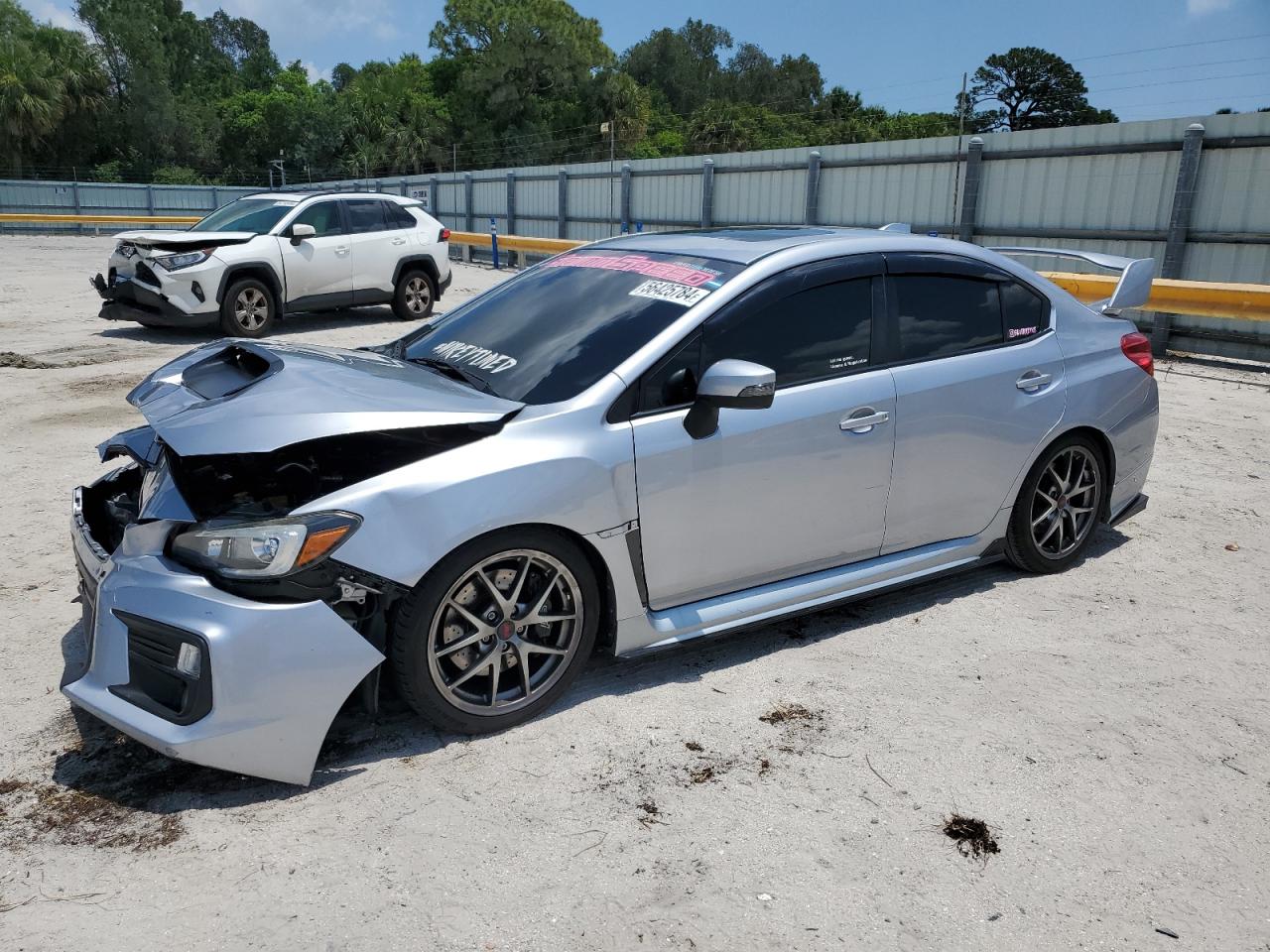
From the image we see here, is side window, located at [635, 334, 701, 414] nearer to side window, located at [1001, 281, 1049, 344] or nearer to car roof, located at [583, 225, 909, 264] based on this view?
car roof, located at [583, 225, 909, 264]

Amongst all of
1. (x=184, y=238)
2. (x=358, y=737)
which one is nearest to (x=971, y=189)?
(x=184, y=238)

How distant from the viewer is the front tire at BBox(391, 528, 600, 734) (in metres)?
3.10

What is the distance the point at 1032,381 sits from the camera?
4.51 meters

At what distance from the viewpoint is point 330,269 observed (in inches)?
489

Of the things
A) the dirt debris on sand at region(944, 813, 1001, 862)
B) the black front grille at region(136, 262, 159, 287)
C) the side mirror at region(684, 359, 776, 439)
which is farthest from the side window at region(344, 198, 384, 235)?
→ the dirt debris on sand at region(944, 813, 1001, 862)

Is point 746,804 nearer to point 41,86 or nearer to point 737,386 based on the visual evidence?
point 737,386

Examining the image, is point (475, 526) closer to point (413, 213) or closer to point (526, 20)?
point (413, 213)

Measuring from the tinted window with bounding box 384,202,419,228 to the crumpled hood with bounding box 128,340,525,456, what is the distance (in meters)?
9.73

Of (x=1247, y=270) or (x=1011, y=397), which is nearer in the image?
(x=1011, y=397)

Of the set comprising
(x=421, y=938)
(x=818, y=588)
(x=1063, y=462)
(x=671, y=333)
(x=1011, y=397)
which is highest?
(x=671, y=333)

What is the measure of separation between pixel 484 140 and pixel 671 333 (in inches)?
3082

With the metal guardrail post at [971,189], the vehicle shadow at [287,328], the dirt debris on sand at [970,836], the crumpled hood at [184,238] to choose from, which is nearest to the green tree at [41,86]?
the vehicle shadow at [287,328]

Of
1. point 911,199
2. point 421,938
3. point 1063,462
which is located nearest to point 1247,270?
point 911,199

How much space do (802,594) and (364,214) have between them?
34.7 feet
